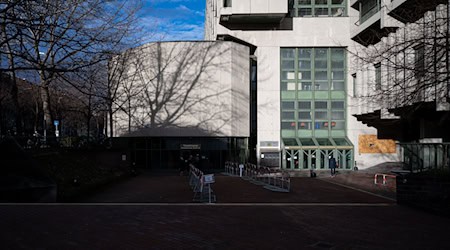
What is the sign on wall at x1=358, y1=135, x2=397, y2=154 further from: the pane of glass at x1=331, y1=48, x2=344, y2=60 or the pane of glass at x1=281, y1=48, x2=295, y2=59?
the pane of glass at x1=281, y1=48, x2=295, y2=59

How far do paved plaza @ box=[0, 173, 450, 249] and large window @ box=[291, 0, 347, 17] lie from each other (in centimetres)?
2904

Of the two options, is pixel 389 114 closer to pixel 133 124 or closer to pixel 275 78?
pixel 275 78

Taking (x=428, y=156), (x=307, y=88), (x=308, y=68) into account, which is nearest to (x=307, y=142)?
(x=307, y=88)

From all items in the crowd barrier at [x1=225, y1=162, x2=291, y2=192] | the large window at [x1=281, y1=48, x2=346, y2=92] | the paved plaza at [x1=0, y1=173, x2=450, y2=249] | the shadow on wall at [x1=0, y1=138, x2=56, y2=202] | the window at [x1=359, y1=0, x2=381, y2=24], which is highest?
the window at [x1=359, y1=0, x2=381, y2=24]

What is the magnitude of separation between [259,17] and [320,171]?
15.1 meters

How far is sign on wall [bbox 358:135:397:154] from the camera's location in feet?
120

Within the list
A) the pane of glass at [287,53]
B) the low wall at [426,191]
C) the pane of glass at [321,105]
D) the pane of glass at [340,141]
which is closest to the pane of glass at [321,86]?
the pane of glass at [321,105]

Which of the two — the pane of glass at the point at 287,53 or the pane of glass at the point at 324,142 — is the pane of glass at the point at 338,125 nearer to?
the pane of glass at the point at 324,142

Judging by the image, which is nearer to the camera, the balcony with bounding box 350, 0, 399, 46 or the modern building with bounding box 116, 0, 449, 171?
the balcony with bounding box 350, 0, 399, 46

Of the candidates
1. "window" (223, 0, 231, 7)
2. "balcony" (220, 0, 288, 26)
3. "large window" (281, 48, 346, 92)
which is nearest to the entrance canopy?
"large window" (281, 48, 346, 92)

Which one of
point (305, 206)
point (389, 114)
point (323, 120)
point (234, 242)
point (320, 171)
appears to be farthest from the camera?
point (323, 120)

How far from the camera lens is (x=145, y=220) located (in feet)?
30.8

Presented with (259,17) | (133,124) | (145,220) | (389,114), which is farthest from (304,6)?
(145,220)

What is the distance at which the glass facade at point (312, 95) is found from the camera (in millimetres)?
37281
